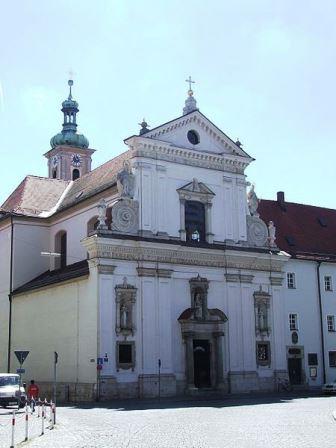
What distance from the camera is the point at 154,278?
41.6 m

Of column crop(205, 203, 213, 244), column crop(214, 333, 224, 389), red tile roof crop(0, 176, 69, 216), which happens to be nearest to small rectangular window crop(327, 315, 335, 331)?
column crop(214, 333, 224, 389)

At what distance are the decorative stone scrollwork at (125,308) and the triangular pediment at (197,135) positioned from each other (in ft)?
30.7

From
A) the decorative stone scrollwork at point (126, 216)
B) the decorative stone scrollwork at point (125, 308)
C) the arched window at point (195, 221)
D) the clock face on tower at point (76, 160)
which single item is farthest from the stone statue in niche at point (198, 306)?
the clock face on tower at point (76, 160)

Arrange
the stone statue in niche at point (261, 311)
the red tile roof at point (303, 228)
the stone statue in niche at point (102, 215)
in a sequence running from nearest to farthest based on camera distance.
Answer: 1. the stone statue in niche at point (102, 215)
2. the stone statue in niche at point (261, 311)
3. the red tile roof at point (303, 228)

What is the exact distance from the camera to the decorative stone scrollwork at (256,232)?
4719 centimetres

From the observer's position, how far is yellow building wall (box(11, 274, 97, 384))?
3941 centimetres

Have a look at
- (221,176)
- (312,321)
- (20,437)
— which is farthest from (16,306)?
(20,437)

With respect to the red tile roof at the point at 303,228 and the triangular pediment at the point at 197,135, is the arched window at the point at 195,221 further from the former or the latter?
the red tile roof at the point at 303,228

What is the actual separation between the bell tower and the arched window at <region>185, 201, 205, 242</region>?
3013 centimetres

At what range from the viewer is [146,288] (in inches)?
1619

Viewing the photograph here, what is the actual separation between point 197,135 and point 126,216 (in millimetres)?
8126

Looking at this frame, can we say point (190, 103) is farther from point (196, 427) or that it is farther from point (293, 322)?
point (196, 427)

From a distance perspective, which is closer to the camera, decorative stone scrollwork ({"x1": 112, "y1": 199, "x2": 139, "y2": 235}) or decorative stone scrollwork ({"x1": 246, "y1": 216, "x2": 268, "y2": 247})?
decorative stone scrollwork ({"x1": 112, "y1": 199, "x2": 139, "y2": 235})

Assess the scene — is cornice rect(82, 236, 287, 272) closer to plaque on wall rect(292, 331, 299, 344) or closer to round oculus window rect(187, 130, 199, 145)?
plaque on wall rect(292, 331, 299, 344)
